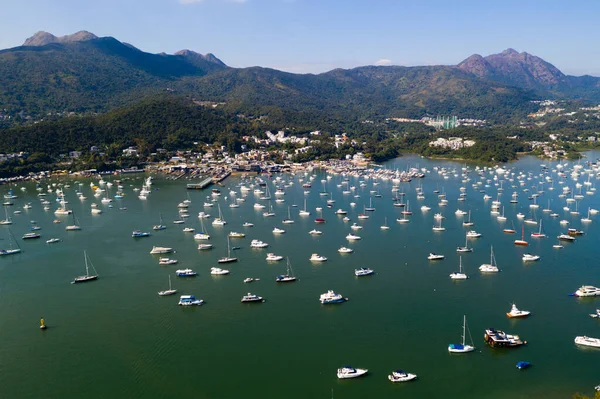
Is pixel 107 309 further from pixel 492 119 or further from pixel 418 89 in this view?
pixel 418 89

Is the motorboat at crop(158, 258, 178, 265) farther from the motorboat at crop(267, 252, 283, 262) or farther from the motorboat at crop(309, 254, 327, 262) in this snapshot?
the motorboat at crop(309, 254, 327, 262)

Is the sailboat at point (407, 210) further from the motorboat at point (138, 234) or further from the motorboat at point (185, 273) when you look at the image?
the motorboat at point (138, 234)

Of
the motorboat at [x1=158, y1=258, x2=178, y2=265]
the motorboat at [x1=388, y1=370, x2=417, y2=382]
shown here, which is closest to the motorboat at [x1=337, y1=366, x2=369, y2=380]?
the motorboat at [x1=388, y1=370, x2=417, y2=382]

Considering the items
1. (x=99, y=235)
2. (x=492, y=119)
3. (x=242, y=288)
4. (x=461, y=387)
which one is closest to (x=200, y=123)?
(x=99, y=235)

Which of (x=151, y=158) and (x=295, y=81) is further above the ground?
(x=295, y=81)

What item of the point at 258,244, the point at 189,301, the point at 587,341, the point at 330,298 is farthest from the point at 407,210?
the point at 189,301

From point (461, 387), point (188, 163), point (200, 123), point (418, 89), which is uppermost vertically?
point (418, 89)

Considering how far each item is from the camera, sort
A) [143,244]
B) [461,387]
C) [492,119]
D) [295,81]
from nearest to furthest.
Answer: [461,387] → [143,244] → [492,119] → [295,81]

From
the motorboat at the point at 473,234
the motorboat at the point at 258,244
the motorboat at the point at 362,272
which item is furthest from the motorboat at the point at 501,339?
the motorboat at the point at 258,244
